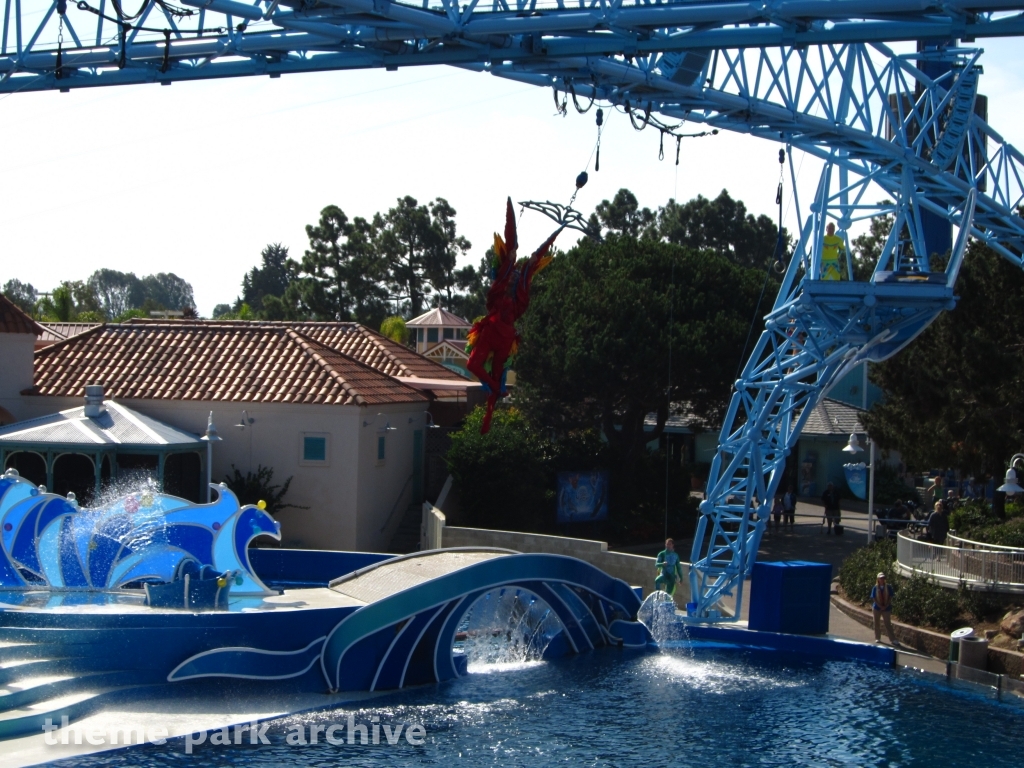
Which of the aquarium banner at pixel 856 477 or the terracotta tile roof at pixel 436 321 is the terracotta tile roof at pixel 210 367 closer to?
the aquarium banner at pixel 856 477

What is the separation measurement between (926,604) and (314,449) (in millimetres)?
15203

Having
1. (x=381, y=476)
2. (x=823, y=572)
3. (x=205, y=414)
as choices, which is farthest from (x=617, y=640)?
(x=205, y=414)

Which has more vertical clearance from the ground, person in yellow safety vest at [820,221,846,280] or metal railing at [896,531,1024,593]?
person in yellow safety vest at [820,221,846,280]

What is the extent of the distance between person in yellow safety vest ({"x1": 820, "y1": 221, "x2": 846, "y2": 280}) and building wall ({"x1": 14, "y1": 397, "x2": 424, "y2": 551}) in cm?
1213

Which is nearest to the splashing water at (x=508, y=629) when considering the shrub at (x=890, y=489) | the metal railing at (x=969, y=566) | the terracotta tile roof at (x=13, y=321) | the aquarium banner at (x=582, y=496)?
the metal railing at (x=969, y=566)

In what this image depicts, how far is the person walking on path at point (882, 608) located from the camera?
21.4m

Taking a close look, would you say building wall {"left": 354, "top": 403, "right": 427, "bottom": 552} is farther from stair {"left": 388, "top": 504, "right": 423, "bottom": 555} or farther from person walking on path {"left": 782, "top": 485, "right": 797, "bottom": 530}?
person walking on path {"left": 782, "top": 485, "right": 797, "bottom": 530}

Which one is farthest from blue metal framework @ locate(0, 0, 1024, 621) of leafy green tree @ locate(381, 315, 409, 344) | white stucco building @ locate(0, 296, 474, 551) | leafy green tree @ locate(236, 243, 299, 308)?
leafy green tree @ locate(236, 243, 299, 308)

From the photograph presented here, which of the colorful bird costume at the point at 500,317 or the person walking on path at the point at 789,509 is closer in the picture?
the colorful bird costume at the point at 500,317

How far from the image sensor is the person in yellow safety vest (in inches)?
893

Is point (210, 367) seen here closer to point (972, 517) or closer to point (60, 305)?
point (972, 517)

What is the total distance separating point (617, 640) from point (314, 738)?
785 cm

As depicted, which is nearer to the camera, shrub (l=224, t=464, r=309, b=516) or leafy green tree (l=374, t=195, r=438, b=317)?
shrub (l=224, t=464, r=309, b=516)

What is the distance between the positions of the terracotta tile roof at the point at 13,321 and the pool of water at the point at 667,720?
17.2m
